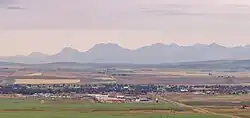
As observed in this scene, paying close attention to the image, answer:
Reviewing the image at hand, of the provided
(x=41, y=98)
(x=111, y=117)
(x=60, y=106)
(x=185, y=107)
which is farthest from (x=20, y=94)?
(x=111, y=117)

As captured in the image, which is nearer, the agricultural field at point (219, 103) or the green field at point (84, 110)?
the green field at point (84, 110)

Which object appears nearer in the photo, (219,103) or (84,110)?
(84,110)

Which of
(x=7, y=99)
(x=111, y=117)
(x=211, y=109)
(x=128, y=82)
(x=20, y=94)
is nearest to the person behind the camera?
(x=111, y=117)

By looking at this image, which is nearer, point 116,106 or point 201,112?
point 201,112

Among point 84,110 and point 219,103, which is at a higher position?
point 219,103

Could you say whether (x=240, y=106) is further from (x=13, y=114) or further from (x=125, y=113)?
(x=13, y=114)

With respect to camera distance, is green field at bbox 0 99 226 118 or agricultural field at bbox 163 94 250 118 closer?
green field at bbox 0 99 226 118

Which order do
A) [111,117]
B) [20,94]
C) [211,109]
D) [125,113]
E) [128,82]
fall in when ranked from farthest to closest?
1. [128,82]
2. [20,94]
3. [211,109]
4. [125,113]
5. [111,117]
